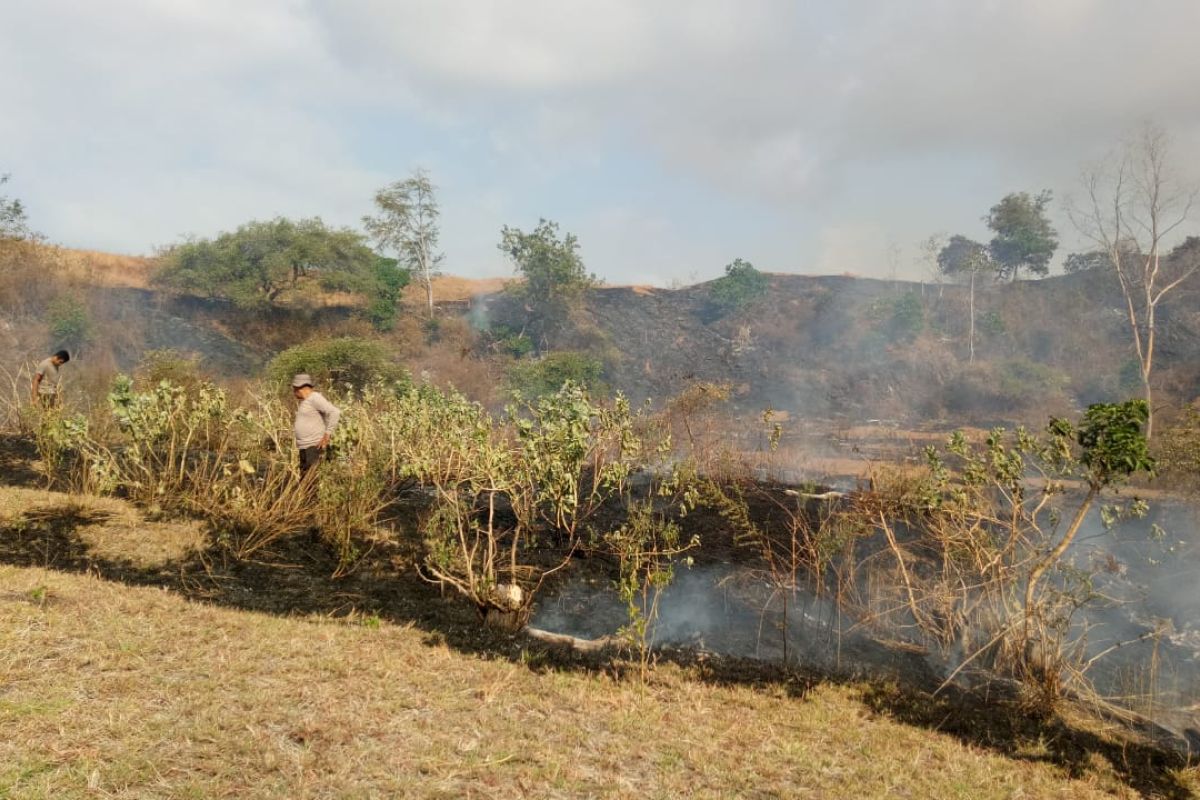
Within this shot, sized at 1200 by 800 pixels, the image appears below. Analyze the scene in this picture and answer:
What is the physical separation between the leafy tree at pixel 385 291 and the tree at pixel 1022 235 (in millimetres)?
32482

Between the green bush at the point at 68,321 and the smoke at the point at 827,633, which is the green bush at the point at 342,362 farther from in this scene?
the smoke at the point at 827,633

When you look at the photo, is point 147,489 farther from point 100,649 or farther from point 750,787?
point 750,787

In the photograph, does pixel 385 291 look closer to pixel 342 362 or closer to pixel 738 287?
pixel 342 362

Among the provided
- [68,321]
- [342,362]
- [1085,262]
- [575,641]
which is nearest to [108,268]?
[68,321]

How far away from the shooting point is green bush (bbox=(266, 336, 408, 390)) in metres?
18.6

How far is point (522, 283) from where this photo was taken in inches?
1371

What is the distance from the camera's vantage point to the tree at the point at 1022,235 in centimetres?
4044

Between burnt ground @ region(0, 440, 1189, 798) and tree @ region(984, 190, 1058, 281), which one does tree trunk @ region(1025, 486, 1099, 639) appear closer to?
burnt ground @ region(0, 440, 1189, 798)

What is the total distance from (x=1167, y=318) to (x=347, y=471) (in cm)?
3888

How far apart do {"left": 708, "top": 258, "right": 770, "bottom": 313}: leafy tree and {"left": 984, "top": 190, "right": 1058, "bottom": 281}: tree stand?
44.6 feet

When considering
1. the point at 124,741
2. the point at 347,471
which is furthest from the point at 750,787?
the point at 347,471

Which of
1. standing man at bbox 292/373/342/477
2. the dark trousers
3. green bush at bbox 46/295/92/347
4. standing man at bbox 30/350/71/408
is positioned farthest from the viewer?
green bush at bbox 46/295/92/347

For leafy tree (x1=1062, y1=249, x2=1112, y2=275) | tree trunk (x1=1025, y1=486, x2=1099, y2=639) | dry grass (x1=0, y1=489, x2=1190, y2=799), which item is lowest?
dry grass (x1=0, y1=489, x2=1190, y2=799)

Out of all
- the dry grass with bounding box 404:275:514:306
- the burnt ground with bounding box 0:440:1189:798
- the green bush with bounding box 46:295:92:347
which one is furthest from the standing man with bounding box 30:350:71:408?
the dry grass with bounding box 404:275:514:306
